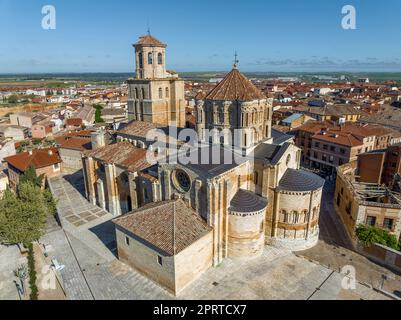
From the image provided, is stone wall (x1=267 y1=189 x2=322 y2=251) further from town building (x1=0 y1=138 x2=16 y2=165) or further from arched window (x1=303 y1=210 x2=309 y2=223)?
town building (x1=0 y1=138 x2=16 y2=165)

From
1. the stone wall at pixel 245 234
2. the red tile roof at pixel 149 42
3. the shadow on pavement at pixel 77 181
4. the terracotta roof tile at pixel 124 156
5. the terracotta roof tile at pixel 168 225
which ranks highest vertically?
the red tile roof at pixel 149 42

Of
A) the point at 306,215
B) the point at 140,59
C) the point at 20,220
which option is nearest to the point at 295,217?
the point at 306,215

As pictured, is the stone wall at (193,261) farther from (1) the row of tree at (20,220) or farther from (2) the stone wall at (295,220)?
(1) the row of tree at (20,220)

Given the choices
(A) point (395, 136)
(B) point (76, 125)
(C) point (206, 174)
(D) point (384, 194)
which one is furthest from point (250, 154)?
(B) point (76, 125)

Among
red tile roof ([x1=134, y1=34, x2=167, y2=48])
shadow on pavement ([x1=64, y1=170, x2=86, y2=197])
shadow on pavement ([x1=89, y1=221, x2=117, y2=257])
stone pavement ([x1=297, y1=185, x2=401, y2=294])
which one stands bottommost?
stone pavement ([x1=297, y1=185, x2=401, y2=294])

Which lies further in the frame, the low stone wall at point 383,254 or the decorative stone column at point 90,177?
the decorative stone column at point 90,177

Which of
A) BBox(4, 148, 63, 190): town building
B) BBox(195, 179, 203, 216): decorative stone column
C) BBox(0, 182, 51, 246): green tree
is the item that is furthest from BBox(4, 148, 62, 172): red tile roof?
BBox(195, 179, 203, 216): decorative stone column

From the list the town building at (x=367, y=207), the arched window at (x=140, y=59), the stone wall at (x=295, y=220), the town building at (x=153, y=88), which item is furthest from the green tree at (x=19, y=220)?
the town building at (x=367, y=207)
